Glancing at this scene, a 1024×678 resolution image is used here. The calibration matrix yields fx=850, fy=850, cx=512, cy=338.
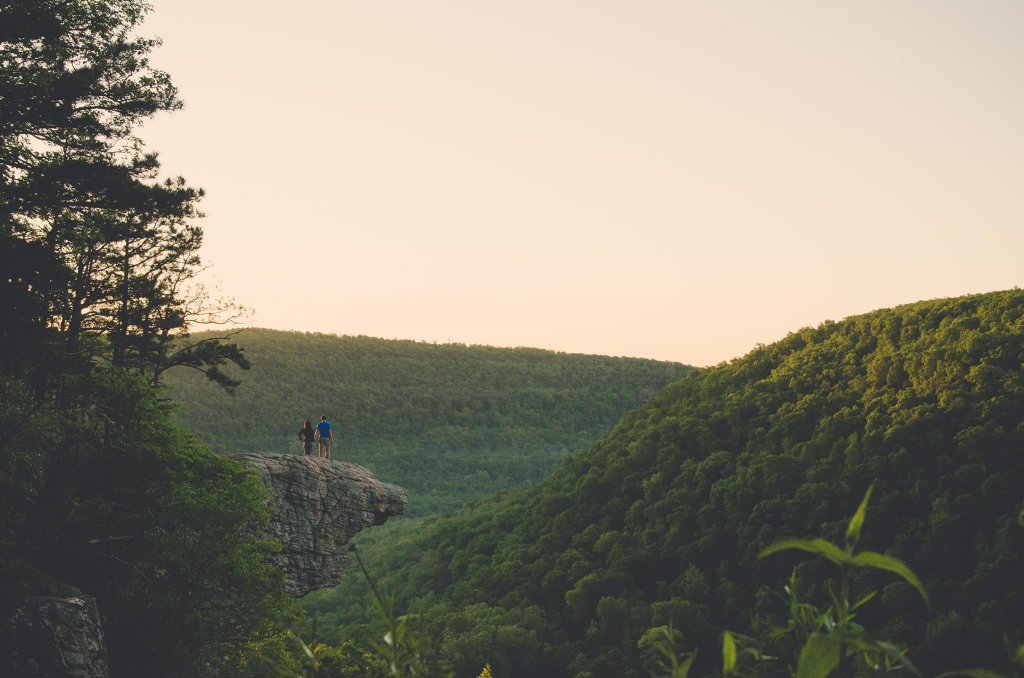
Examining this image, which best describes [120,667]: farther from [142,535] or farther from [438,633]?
[438,633]

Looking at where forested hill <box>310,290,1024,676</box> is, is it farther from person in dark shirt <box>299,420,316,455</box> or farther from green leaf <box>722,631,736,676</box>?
green leaf <box>722,631,736,676</box>

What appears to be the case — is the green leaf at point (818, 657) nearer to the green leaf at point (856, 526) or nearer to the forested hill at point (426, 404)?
the green leaf at point (856, 526)

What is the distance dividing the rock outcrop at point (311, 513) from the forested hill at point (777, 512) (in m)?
4.42

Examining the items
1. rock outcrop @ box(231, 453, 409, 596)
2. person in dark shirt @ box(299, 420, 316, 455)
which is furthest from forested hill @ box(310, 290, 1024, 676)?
person in dark shirt @ box(299, 420, 316, 455)

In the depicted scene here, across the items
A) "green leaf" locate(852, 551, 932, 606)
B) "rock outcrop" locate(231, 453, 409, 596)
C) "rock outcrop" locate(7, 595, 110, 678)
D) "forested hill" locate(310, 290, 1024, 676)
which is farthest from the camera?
"forested hill" locate(310, 290, 1024, 676)

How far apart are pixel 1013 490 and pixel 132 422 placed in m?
27.6

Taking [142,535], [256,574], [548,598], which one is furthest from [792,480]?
[142,535]

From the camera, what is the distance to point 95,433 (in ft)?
63.1

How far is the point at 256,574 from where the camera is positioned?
69.3ft

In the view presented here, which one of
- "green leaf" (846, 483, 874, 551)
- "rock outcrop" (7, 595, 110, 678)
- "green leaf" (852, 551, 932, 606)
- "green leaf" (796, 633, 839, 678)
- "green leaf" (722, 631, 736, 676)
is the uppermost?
"green leaf" (846, 483, 874, 551)

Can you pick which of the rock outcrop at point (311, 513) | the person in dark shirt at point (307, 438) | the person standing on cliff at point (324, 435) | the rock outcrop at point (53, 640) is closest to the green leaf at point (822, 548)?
the rock outcrop at point (53, 640)

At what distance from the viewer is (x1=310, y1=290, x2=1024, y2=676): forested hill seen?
28.2m

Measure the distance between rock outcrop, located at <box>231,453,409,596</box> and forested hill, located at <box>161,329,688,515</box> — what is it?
40.1 metres

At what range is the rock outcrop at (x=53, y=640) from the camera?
1329 centimetres
